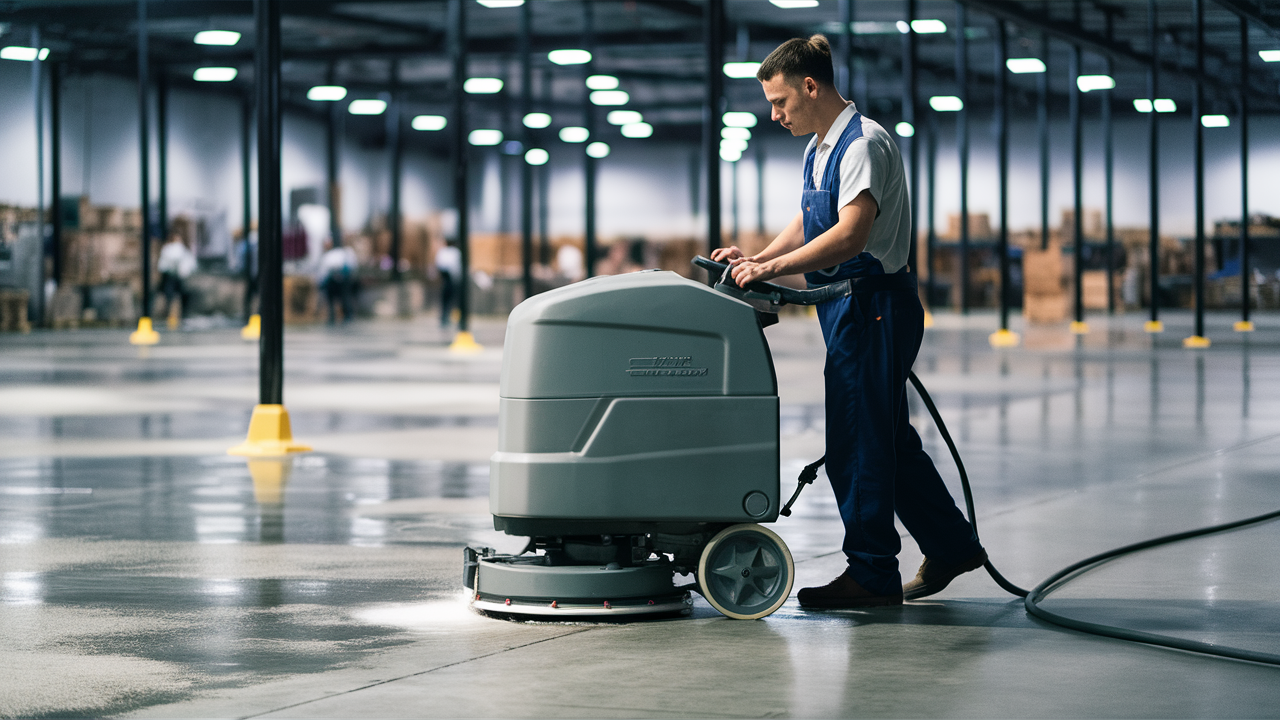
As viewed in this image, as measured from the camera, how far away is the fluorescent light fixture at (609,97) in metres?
35.7

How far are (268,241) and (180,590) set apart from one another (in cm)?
434

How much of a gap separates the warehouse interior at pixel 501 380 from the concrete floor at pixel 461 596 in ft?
0.07

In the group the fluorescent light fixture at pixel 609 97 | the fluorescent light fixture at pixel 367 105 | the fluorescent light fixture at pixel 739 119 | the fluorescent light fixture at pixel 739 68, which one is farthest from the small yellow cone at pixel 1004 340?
the fluorescent light fixture at pixel 367 105

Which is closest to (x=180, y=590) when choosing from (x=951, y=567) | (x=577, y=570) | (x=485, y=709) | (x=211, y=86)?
(x=577, y=570)

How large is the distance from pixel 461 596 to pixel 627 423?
35.8 inches

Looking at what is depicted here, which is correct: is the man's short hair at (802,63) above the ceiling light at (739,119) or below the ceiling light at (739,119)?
below

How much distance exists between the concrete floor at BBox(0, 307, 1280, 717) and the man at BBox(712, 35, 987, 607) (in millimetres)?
247

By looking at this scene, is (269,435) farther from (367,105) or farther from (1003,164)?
(367,105)

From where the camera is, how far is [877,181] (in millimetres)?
4207

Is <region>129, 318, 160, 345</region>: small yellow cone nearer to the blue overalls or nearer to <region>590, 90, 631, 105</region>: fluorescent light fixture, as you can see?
<region>590, 90, 631, 105</region>: fluorescent light fixture

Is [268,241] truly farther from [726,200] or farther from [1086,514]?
[726,200]

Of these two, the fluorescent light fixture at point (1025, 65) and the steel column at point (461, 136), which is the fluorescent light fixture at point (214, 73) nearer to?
the steel column at point (461, 136)

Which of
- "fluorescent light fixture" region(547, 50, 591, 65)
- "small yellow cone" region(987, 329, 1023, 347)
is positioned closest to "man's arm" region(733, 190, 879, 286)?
"small yellow cone" region(987, 329, 1023, 347)

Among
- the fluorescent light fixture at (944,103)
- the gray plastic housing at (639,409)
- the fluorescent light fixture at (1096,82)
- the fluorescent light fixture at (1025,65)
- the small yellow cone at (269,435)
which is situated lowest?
the small yellow cone at (269,435)
